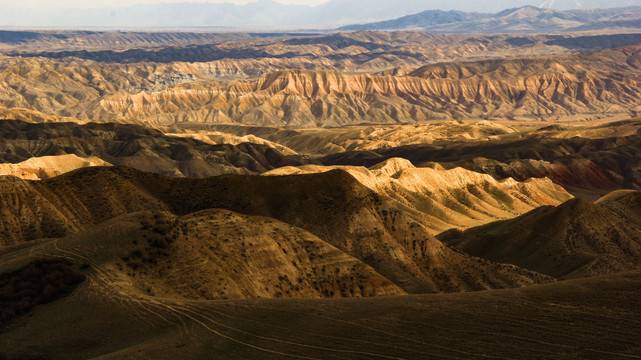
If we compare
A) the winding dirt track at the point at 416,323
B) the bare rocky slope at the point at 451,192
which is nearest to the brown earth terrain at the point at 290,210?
the winding dirt track at the point at 416,323

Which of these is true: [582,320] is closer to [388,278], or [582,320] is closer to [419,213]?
[388,278]

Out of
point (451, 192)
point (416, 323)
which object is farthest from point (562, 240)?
point (416, 323)

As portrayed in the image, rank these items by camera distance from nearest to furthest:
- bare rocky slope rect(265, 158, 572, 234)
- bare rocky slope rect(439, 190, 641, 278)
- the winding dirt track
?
the winding dirt track → bare rocky slope rect(439, 190, 641, 278) → bare rocky slope rect(265, 158, 572, 234)

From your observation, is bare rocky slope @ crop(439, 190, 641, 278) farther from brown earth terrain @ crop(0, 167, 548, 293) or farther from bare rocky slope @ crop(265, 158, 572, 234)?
bare rocky slope @ crop(265, 158, 572, 234)

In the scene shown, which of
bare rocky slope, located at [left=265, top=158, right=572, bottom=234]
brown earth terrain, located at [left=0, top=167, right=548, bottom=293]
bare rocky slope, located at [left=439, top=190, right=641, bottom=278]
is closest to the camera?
brown earth terrain, located at [left=0, top=167, right=548, bottom=293]

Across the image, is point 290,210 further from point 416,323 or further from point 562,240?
point 416,323

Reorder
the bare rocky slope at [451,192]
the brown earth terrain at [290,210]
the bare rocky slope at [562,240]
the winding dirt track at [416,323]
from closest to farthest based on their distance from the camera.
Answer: the winding dirt track at [416,323], the brown earth terrain at [290,210], the bare rocky slope at [562,240], the bare rocky slope at [451,192]

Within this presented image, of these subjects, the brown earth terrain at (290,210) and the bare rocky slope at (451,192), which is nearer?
the brown earth terrain at (290,210)

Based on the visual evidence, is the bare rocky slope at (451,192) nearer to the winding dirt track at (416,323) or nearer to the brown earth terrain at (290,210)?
the brown earth terrain at (290,210)

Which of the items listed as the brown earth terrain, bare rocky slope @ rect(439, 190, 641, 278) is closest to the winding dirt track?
the brown earth terrain
